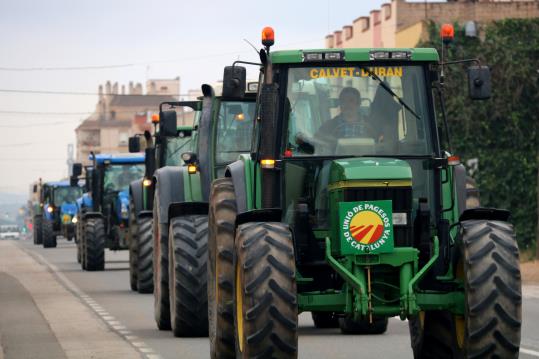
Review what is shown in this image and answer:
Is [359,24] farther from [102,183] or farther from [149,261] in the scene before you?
[149,261]

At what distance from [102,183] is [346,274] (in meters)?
25.4

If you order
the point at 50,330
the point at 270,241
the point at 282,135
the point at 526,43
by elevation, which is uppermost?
the point at 526,43

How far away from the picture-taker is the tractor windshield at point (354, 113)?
12.5 metres

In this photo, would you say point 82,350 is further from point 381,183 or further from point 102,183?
point 102,183

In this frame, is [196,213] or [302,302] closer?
[302,302]

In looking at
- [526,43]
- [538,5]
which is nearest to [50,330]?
[526,43]

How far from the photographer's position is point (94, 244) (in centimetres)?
3547

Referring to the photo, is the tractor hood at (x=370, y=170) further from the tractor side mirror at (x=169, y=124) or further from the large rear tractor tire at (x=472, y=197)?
the tractor side mirror at (x=169, y=124)

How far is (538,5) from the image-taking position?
6875cm

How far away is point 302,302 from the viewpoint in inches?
465

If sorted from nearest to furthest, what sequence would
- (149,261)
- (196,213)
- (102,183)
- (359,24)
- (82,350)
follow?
(82,350) < (196,213) < (149,261) < (102,183) < (359,24)

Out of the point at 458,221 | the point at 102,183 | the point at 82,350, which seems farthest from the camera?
the point at 102,183

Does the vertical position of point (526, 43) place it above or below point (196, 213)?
above

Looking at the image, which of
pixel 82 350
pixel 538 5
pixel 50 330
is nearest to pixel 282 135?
pixel 82 350
